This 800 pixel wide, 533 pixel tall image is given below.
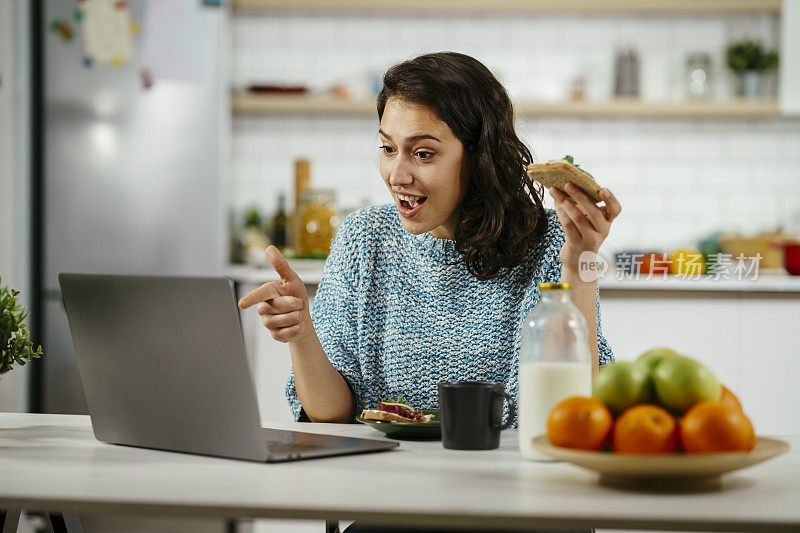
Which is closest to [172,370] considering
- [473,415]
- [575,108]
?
[473,415]

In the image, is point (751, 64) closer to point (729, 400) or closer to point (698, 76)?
point (698, 76)

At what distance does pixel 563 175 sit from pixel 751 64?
9.76ft

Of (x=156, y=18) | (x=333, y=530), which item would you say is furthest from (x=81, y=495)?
(x=156, y=18)

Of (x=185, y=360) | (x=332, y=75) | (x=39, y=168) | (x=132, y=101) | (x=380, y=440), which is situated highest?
(x=332, y=75)

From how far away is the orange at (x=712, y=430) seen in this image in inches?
33.2

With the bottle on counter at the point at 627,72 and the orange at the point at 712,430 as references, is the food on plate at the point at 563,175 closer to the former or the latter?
the orange at the point at 712,430

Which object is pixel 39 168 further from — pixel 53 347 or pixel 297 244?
pixel 297 244

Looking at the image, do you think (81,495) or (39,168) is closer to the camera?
(81,495)

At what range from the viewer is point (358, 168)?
415 cm

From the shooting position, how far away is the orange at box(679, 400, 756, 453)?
844 millimetres

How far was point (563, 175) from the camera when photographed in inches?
49.1

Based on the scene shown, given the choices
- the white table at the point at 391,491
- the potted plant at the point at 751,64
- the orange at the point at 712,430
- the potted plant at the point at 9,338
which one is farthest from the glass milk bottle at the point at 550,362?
the potted plant at the point at 751,64

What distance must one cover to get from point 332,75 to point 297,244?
1024mm

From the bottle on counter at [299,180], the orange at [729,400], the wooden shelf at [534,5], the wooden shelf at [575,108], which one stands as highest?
the wooden shelf at [534,5]
